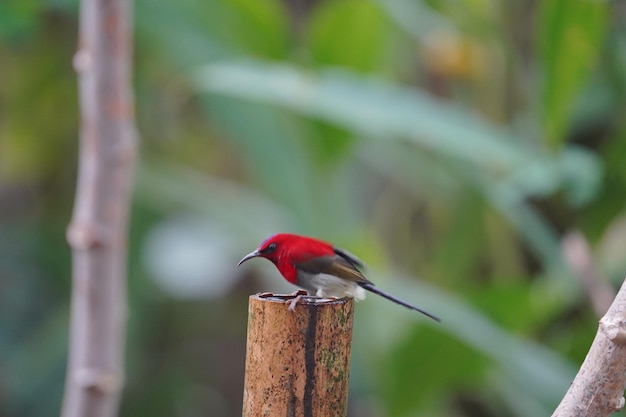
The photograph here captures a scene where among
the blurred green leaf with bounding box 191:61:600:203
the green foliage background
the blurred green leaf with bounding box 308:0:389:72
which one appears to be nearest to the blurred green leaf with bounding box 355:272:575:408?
the green foliage background

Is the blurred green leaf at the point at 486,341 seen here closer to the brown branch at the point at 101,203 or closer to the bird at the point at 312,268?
the brown branch at the point at 101,203

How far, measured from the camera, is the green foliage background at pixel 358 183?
1413mm

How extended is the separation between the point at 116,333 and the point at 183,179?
1.31 m

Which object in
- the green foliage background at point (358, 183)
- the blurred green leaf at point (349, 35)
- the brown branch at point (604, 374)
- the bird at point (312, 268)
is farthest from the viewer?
the blurred green leaf at point (349, 35)

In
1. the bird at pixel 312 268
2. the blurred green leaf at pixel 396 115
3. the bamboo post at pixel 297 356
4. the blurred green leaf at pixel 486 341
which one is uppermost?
the blurred green leaf at pixel 396 115

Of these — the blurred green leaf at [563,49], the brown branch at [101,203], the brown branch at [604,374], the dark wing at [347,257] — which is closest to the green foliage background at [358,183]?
the blurred green leaf at [563,49]

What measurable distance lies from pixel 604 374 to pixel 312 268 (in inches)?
8.8

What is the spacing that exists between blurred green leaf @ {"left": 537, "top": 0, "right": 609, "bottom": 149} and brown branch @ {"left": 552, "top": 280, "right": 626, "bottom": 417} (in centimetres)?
87

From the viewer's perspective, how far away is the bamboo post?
1.77ft

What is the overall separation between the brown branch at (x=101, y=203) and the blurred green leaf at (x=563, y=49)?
27.4 inches

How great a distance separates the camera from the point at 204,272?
2264 mm

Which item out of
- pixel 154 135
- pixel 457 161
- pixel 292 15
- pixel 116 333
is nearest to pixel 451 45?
pixel 457 161

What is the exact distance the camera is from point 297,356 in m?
0.54

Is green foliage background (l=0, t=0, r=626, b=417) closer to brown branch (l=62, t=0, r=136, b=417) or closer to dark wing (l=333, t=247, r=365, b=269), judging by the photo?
brown branch (l=62, t=0, r=136, b=417)
